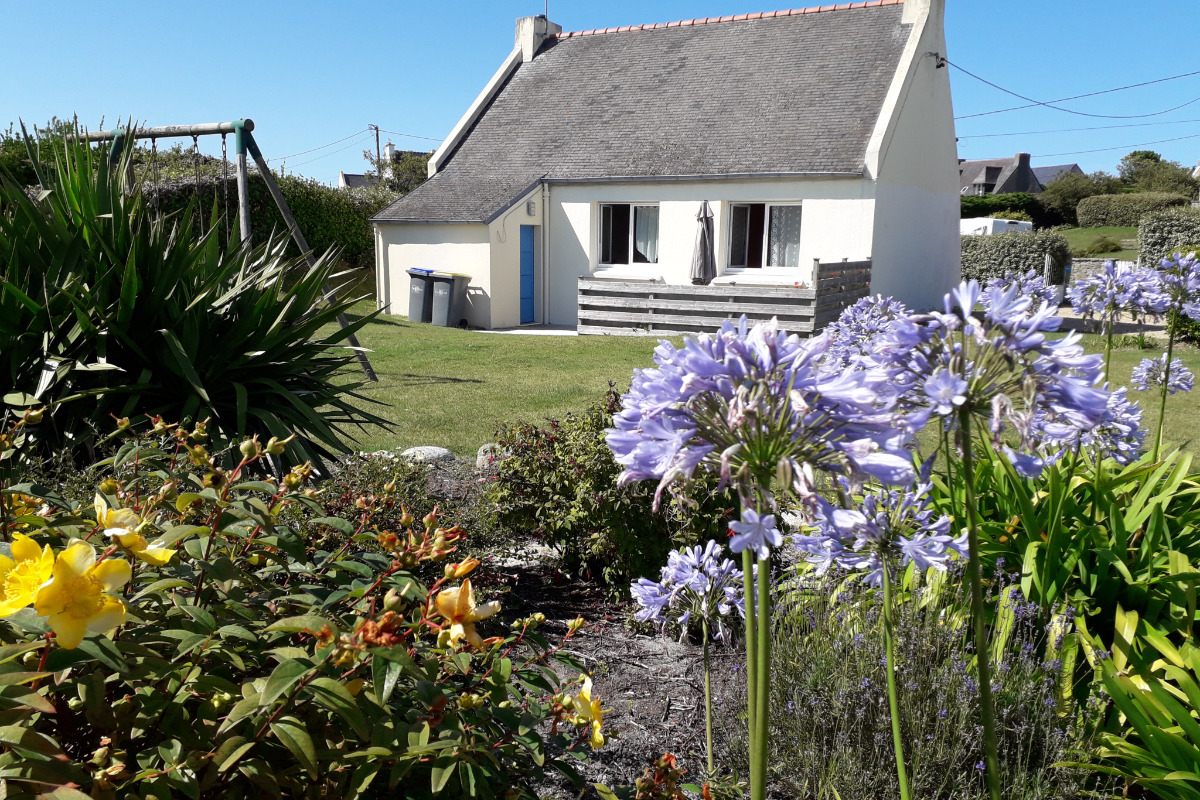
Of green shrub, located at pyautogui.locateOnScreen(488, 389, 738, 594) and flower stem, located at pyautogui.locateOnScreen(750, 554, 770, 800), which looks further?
green shrub, located at pyautogui.locateOnScreen(488, 389, 738, 594)

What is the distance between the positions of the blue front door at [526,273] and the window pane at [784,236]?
16.6 ft

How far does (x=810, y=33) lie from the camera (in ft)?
59.0

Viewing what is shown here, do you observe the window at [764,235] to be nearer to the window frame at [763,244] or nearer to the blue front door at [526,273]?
the window frame at [763,244]

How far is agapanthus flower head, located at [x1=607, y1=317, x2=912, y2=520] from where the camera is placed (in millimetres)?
1197

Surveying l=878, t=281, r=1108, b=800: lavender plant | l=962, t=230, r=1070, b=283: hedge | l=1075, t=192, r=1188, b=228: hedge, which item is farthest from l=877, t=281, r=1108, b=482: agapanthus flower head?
l=1075, t=192, r=1188, b=228: hedge

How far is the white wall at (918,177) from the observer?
15.9 m

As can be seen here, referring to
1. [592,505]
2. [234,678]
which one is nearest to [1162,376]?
[592,505]

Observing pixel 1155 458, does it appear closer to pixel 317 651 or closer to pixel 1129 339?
pixel 317 651

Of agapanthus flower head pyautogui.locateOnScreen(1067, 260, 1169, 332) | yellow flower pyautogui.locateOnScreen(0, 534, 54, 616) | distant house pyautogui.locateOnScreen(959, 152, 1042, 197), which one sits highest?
distant house pyautogui.locateOnScreen(959, 152, 1042, 197)

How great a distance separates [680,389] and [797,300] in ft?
45.7

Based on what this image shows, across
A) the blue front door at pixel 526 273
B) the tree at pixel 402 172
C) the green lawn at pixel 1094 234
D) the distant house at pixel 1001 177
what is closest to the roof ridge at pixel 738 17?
the blue front door at pixel 526 273

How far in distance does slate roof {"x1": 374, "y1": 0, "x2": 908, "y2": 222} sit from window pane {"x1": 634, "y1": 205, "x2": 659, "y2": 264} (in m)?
1.10

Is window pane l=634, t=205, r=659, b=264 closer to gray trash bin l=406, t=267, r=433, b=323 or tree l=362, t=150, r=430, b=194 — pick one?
gray trash bin l=406, t=267, r=433, b=323

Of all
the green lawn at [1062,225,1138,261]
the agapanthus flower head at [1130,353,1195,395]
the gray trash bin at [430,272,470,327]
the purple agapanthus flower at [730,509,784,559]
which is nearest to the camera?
the purple agapanthus flower at [730,509,784,559]
